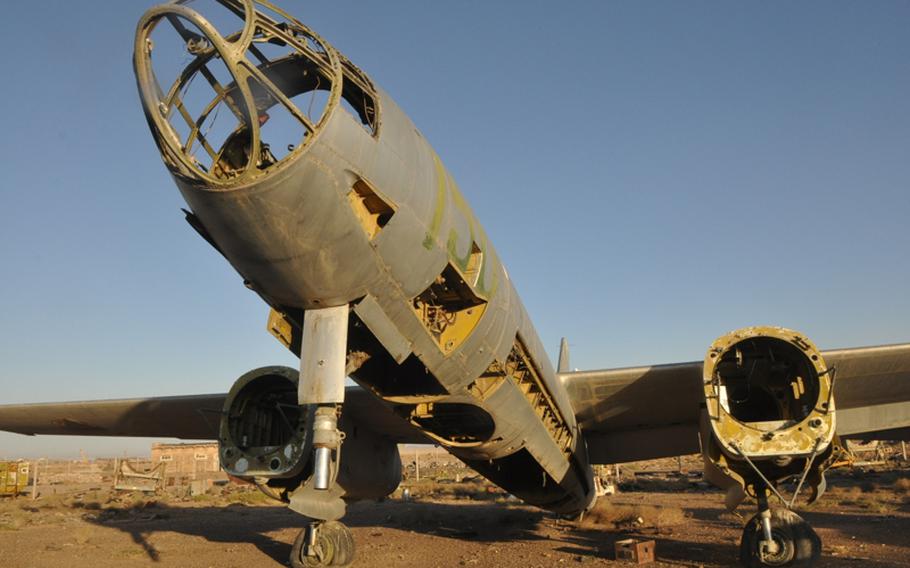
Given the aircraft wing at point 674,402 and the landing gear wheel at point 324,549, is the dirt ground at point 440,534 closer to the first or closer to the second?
the landing gear wheel at point 324,549

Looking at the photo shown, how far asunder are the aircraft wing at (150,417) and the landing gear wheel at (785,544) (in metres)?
5.11

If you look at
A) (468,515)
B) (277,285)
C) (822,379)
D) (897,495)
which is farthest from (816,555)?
(897,495)

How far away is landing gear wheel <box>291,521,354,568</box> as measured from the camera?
873cm

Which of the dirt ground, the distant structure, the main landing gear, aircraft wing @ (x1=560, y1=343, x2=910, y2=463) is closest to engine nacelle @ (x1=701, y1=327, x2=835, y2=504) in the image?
the main landing gear

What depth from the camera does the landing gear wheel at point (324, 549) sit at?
8.73 m

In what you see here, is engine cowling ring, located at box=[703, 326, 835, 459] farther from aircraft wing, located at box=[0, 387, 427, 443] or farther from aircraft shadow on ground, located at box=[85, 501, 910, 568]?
aircraft wing, located at box=[0, 387, 427, 443]

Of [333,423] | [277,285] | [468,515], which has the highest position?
[277,285]

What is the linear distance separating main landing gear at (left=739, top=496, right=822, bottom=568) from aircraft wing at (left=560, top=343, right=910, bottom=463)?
1571 mm

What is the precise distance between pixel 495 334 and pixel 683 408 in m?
5.06

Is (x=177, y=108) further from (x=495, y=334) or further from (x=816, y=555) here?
(x=816, y=555)

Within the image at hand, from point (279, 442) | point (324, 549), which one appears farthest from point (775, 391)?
point (279, 442)

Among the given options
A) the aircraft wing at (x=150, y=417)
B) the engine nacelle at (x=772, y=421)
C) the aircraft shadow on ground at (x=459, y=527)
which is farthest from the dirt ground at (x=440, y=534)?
the aircraft wing at (x=150, y=417)

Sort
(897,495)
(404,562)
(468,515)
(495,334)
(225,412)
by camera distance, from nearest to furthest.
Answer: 1. (495,334)
2. (225,412)
3. (404,562)
4. (468,515)
5. (897,495)

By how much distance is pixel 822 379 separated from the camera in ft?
24.1
